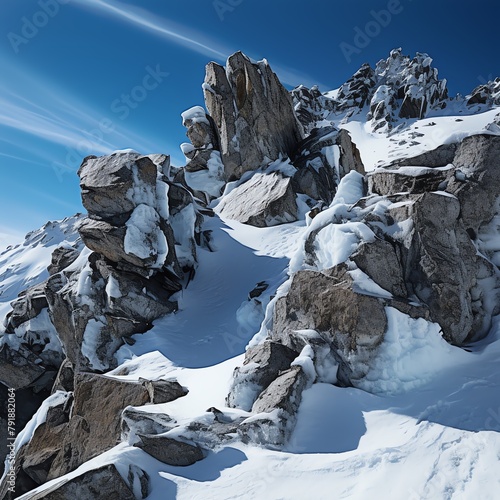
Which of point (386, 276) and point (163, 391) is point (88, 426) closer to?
point (163, 391)

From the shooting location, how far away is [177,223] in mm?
20891

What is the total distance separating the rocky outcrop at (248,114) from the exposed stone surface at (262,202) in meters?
2.32

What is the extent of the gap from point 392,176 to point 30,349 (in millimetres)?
19130

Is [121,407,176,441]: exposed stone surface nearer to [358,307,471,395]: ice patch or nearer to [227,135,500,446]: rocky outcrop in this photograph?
[227,135,500,446]: rocky outcrop

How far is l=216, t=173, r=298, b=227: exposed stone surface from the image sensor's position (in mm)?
23812

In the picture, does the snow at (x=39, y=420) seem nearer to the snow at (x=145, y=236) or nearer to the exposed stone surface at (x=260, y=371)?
the snow at (x=145, y=236)

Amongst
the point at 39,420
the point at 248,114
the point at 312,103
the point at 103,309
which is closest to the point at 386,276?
the point at 103,309

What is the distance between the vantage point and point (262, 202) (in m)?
24.8

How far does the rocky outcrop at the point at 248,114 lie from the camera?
28.6 m

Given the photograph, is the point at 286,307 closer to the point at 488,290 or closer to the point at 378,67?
the point at 488,290

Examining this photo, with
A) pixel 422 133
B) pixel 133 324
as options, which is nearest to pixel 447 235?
pixel 133 324

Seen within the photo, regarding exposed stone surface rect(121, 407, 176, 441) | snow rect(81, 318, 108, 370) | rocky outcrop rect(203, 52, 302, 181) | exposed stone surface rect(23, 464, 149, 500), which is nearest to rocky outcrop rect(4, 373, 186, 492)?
exposed stone surface rect(121, 407, 176, 441)

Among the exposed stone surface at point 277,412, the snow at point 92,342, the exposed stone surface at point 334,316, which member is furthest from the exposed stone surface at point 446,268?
the snow at point 92,342

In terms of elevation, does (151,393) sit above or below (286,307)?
below
